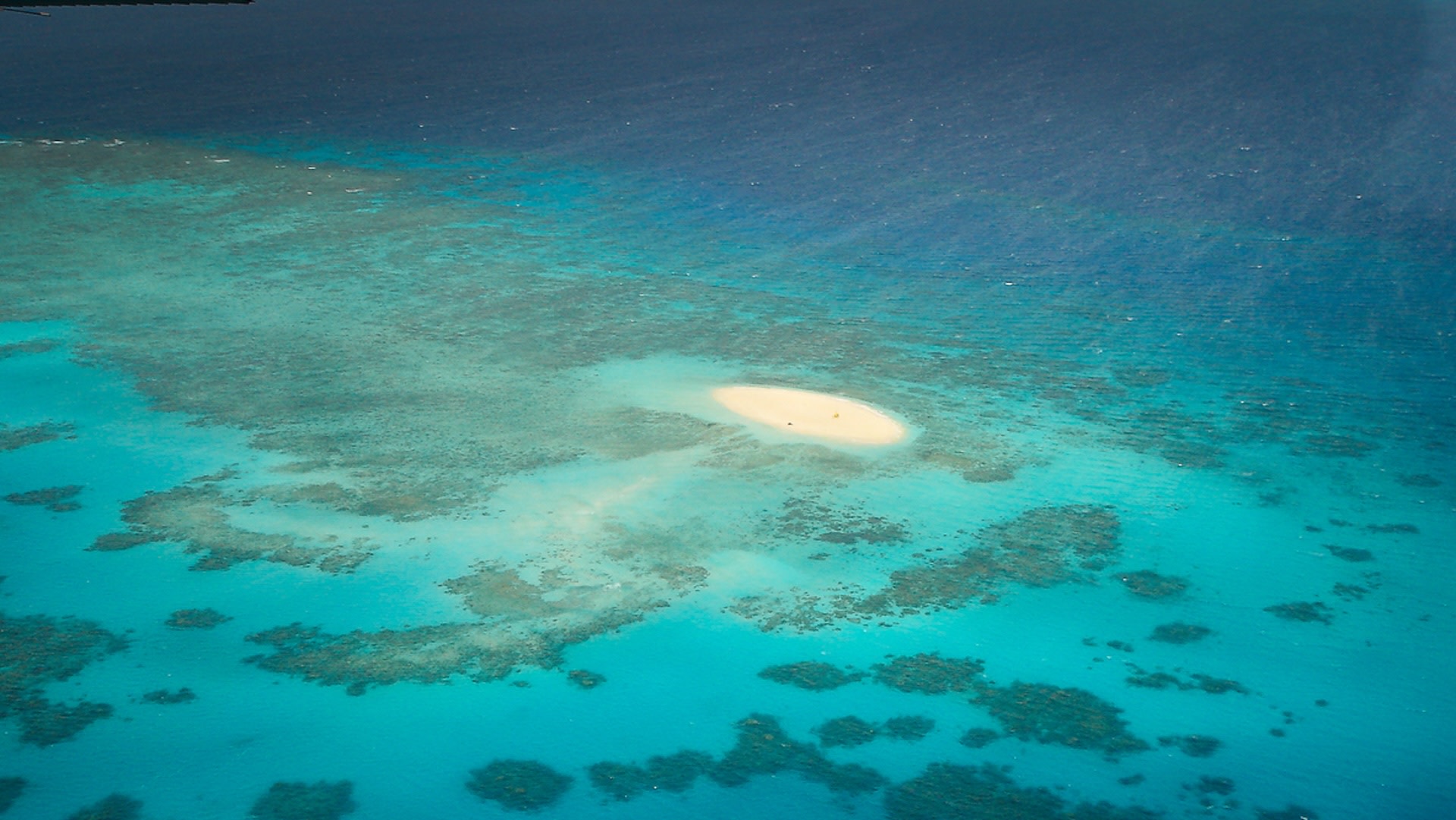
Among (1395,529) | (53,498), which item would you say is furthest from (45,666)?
(1395,529)

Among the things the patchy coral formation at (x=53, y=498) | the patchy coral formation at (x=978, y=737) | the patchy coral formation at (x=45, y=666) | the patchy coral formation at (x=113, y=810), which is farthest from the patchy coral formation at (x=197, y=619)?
the patchy coral formation at (x=978, y=737)

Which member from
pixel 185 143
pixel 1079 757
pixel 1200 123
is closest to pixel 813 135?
pixel 1200 123

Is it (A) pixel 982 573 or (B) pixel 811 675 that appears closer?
(B) pixel 811 675

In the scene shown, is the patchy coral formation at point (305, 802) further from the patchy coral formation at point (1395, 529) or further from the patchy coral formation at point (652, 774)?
the patchy coral formation at point (1395, 529)

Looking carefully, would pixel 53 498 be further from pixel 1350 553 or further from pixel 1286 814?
pixel 1350 553

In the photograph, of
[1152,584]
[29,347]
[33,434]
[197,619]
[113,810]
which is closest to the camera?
[113,810]
